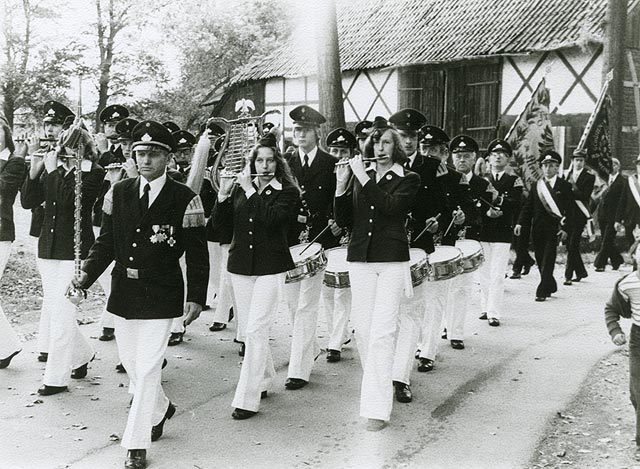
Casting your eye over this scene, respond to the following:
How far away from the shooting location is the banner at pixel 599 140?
1742 cm

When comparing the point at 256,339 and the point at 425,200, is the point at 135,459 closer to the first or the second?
the point at 256,339

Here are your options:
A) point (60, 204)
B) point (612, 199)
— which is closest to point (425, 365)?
point (60, 204)

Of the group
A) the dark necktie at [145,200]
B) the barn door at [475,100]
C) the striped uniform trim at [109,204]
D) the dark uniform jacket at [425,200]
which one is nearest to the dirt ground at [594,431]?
the dark uniform jacket at [425,200]

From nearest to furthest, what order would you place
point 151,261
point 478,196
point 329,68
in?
1. point 151,261
2. point 478,196
3. point 329,68

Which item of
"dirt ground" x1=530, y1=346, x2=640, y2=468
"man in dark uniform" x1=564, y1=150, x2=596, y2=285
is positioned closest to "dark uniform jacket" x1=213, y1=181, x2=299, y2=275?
"dirt ground" x1=530, y1=346, x2=640, y2=468

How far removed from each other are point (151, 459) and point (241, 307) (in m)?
1.62

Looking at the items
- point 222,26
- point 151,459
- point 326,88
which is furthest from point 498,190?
point 222,26

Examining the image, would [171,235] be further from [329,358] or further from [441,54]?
[441,54]

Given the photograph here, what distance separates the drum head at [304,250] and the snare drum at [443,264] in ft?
3.49

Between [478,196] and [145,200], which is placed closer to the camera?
[145,200]

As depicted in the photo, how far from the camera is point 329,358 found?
26.7 ft

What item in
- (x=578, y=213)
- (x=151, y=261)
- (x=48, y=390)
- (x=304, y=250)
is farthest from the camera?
(x=578, y=213)

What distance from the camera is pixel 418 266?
22.5 feet

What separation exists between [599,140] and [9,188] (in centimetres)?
1357
